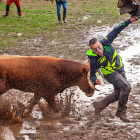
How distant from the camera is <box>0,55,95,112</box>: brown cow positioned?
14.3ft

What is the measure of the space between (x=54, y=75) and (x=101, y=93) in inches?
69.4

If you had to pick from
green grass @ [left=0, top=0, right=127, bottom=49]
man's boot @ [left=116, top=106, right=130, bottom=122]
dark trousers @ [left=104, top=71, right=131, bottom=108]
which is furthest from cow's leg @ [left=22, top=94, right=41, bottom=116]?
green grass @ [left=0, top=0, right=127, bottom=49]

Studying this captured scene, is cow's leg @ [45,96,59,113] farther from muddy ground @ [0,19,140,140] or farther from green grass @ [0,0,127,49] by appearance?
green grass @ [0,0,127,49]

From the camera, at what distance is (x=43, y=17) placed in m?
13.2

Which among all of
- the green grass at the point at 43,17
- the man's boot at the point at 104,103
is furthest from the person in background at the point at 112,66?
the green grass at the point at 43,17

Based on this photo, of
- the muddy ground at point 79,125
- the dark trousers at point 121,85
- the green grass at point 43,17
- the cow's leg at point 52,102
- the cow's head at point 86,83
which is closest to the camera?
the muddy ground at point 79,125

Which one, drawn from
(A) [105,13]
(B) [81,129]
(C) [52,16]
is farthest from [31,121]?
(A) [105,13]

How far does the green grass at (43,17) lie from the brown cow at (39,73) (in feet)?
14.7

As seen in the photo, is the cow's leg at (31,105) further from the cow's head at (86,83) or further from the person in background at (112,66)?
the person in background at (112,66)

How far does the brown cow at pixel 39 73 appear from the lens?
14.3 feet

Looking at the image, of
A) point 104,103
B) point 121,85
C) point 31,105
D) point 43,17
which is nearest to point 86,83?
point 104,103

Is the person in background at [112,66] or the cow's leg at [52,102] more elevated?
the person in background at [112,66]

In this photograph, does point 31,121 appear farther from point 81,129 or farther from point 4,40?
point 4,40

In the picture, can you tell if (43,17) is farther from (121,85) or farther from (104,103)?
(121,85)
